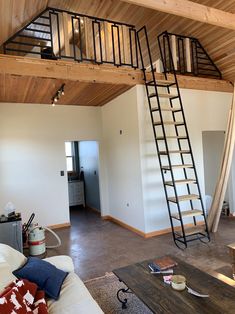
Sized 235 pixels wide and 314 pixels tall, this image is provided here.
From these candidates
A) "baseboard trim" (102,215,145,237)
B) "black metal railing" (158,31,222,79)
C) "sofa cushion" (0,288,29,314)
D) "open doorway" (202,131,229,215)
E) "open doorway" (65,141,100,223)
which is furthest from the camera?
"open doorway" (65,141,100,223)

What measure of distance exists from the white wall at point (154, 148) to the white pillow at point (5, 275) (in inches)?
114

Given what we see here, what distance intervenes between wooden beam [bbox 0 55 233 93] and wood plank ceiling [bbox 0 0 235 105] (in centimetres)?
83

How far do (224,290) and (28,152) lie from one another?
4526 millimetres

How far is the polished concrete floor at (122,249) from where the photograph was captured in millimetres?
3307

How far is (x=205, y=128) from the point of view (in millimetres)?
5109

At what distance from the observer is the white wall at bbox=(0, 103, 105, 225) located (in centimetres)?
507

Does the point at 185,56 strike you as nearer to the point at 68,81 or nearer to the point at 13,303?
the point at 68,81

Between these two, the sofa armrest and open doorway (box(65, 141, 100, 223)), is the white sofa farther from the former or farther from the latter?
open doorway (box(65, 141, 100, 223))

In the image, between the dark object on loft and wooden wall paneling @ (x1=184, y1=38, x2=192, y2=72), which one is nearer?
the dark object on loft

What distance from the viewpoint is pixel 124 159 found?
5.06 meters

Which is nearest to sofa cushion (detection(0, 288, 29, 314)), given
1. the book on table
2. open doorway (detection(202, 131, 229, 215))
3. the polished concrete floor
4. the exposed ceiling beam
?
the book on table

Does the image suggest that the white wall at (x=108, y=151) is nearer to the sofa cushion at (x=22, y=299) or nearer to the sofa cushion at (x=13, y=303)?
the sofa cushion at (x=22, y=299)

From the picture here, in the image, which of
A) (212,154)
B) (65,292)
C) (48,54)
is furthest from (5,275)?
(212,154)

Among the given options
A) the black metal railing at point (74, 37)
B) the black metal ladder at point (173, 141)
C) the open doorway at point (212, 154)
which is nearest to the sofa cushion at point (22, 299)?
the black metal ladder at point (173, 141)
